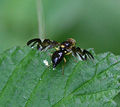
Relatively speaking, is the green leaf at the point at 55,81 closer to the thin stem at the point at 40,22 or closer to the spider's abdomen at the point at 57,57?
the spider's abdomen at the point at 57,57

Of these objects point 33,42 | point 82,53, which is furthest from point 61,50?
point 33,42

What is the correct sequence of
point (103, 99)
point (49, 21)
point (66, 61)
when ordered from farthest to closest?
point (49, 21)
point (66, 61)
point (103, 99)

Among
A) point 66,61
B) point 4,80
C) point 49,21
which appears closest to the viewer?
point 4,80

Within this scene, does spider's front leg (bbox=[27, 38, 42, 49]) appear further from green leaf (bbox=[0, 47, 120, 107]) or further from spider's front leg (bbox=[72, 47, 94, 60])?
spider's front leg (bbox=[72, 47, 94, 60])

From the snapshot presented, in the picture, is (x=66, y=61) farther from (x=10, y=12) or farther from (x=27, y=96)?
(x=10, y=12)

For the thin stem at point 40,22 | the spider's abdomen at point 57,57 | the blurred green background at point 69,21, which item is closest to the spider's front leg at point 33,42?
the spider's abdomen at point 57,57

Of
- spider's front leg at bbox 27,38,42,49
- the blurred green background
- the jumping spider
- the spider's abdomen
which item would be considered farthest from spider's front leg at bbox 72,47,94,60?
the blurred green background

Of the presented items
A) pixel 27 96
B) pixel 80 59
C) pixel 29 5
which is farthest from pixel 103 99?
pixel 29 5
